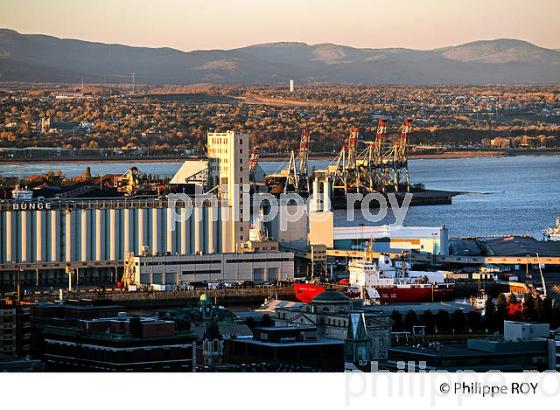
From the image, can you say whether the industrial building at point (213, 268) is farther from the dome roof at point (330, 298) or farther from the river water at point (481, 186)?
the dome roof at point (330, 298)

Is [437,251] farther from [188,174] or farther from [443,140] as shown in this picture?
[443,140]

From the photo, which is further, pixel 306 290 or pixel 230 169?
pixel 230 169

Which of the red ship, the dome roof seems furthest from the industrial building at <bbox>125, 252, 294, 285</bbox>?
the dome roof

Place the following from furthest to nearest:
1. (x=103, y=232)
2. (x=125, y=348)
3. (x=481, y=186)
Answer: (x=481, y=186) → (x=103, y=232) → (x=125, y=348)

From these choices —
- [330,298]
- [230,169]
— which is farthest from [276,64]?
[330,298]

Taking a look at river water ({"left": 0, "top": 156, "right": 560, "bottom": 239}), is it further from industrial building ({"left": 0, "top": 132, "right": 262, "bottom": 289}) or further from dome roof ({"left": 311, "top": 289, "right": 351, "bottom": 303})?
dome roof ({"left": 311, "top": 289, "right": 351, "bottom": 303})

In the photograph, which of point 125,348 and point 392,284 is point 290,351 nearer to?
point 125,348
